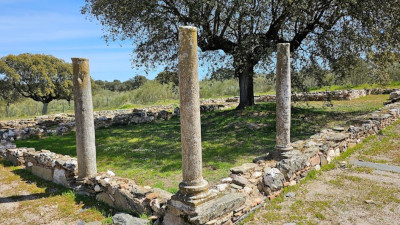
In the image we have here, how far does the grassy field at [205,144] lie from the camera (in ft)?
26.3

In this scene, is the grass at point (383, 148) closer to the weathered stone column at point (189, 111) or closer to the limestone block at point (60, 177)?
the weathered stone column at point (189, 111)

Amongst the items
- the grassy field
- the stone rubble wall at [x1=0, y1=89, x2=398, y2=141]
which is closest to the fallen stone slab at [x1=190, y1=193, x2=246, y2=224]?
the grassy field

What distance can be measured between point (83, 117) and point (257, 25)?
368 inches

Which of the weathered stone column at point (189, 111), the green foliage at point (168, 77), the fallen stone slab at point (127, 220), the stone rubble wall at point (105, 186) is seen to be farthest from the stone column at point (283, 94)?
the green foliage at point (168, 77)

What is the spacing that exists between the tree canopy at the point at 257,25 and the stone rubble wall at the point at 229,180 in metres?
5.62

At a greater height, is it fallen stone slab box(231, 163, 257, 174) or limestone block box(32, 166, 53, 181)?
fallen stone slab box(231, 163, 257, 174)

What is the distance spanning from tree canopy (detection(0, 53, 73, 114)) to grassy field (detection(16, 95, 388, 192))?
17.7 metres

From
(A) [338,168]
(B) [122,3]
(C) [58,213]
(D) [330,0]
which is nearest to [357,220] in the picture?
(A) [338,168]

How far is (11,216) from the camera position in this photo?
230 inches

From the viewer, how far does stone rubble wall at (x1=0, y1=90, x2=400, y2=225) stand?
5.18 m

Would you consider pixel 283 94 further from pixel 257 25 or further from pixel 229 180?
pixel 257 25

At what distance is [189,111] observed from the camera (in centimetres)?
484

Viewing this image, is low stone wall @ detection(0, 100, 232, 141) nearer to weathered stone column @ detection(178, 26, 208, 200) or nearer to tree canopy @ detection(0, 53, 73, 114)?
tree canopy @ detection(0, 53, 73, 114)

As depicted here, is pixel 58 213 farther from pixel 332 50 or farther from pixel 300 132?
pixel 332 50
